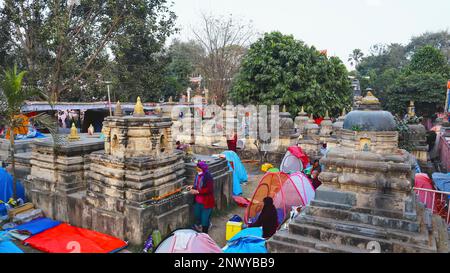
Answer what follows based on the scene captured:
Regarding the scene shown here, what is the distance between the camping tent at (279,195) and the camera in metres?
7.58

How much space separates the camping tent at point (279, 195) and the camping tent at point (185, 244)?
2.29 metres

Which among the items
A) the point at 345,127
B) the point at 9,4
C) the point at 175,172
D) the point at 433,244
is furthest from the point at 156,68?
the point at 433,244

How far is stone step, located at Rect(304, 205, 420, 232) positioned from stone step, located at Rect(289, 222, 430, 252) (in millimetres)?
260

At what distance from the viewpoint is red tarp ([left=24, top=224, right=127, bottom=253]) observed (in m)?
6.23

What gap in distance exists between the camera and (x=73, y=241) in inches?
253

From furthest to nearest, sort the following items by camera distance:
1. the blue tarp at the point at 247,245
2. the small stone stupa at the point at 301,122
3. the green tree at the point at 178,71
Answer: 1. the green tree at the point at 178,71
2. the small stone stupa at the point at 301,122
3. the blue tarp at the point at 247,245

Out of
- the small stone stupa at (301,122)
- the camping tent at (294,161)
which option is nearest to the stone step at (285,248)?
the camping tent at (294,161)

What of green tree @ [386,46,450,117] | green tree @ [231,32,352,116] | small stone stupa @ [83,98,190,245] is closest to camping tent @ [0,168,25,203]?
small stone stupa @ [83,98,190,245]

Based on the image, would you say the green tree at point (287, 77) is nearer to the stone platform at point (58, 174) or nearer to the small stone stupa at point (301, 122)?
the small stone stupa at point (301, 122)

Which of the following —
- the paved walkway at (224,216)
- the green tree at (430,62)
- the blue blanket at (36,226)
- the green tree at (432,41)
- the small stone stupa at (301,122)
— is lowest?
the paved walkway at (224,216)

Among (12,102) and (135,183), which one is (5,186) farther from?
(135,183)

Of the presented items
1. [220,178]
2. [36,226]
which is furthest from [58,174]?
[220,178]

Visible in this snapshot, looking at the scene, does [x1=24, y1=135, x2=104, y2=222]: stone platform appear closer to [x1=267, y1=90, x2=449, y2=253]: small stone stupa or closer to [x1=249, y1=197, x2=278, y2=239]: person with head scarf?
[x1=249, y1=197, x2=278, y2=239]: person with head scarf

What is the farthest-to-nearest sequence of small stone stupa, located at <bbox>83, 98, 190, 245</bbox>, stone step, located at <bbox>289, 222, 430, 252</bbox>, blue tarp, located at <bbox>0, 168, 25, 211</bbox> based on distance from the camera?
blue tarp, located at <bbox>0, 168, 25, 211</bbox>
small stone stupa, located at <bbox>83, 98, 190, 245</bbox>
stone step, located at <bbox>289, 222, 430, 252</bbox>
